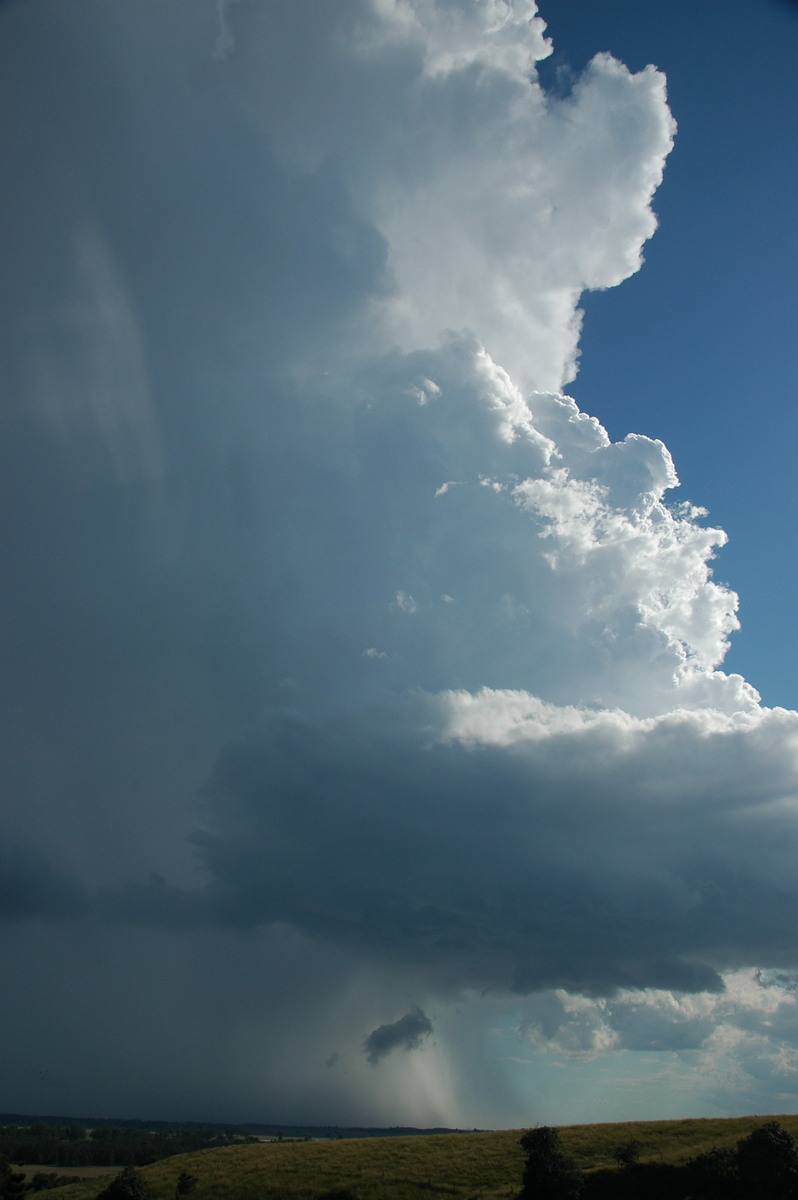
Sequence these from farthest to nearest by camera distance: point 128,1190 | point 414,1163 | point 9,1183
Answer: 1. point 9,1183
2. point 414,1163
3. point 128,1190

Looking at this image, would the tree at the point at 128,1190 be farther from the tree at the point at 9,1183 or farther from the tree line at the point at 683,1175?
the tree line at the point at 683,1175

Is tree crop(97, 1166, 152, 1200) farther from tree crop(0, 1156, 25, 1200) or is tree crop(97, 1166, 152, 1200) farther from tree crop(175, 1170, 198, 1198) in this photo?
tree crop(0, 1156, 25, 1200)

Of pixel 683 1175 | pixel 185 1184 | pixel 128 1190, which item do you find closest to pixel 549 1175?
pixel 683 1175

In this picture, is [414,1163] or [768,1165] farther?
[414,1163]

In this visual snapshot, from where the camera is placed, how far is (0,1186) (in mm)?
118312

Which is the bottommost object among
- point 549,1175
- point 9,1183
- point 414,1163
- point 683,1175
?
point 9,1183

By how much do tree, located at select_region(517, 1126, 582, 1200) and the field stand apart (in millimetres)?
6508

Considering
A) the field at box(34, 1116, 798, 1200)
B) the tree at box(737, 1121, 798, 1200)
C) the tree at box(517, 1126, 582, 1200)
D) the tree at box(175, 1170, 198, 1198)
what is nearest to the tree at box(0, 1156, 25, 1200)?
the field at box(34, 1116, 798, 1200)

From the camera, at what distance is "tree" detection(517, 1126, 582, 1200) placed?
78.6 metres

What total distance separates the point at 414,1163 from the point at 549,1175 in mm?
33151

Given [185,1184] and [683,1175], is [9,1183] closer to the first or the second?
[185,1184]

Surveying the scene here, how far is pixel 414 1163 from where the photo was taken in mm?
103312

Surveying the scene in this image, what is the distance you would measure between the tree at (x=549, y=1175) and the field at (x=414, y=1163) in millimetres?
6508

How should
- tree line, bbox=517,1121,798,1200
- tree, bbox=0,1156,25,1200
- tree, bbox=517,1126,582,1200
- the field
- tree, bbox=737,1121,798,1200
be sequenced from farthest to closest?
1. tree, bbox=0,1156,25,1200
2. the field
3. tree, bbox=517,1126,582,1200
4. tree line, bbox=517,1121,798,1200
5. tree, bbox=737,1121,798,1200
